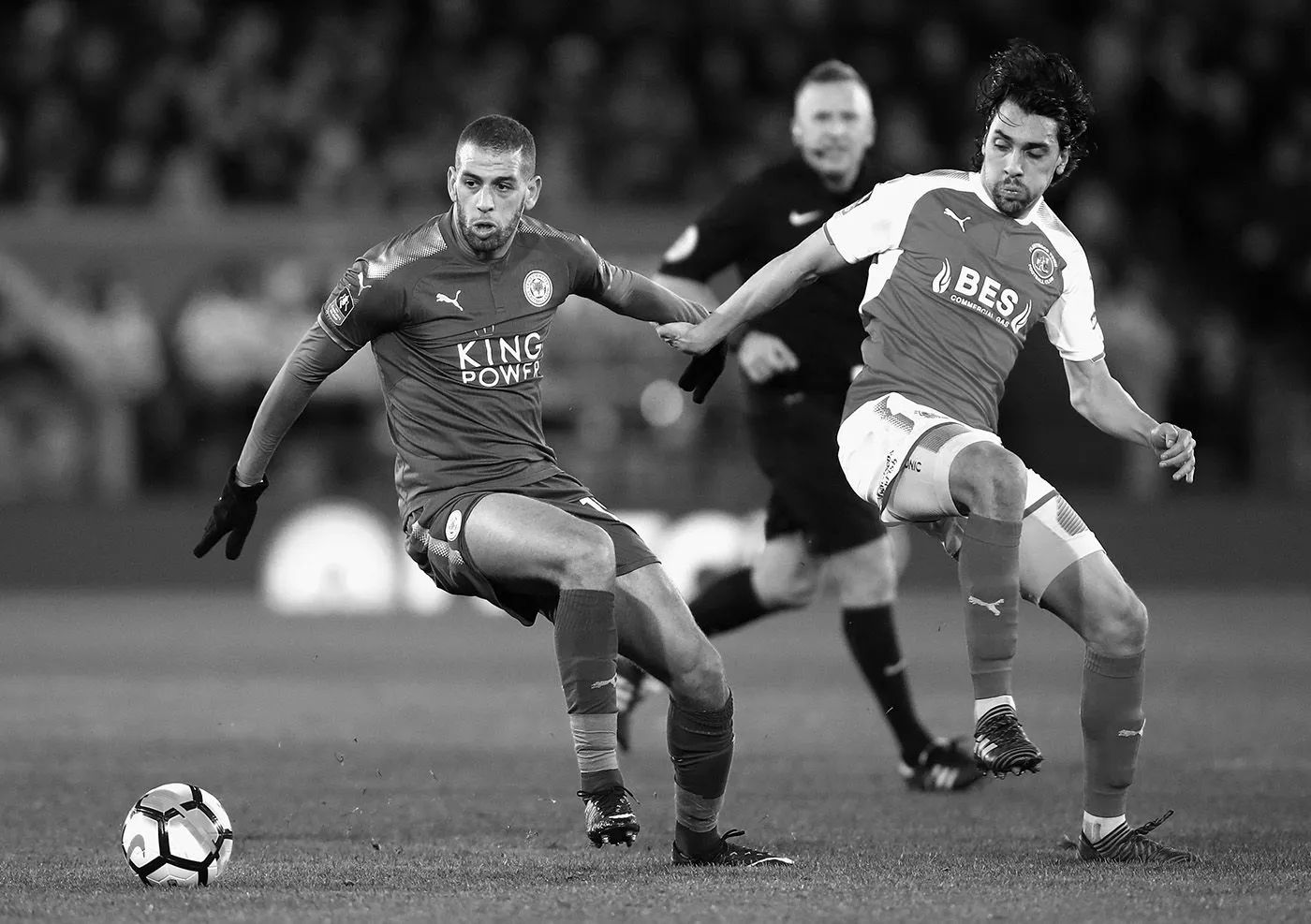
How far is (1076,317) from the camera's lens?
5.64m

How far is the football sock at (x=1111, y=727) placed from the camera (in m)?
5.38

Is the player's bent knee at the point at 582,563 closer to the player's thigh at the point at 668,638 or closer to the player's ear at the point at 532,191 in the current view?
the player's thigh at the point at 668,638

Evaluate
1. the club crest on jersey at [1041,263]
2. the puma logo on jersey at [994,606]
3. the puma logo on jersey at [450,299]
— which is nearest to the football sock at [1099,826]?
the puma logo on jersey at [994,606]

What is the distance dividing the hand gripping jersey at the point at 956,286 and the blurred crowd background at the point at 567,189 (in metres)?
9.19

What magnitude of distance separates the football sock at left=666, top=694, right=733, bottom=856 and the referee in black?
201 cm

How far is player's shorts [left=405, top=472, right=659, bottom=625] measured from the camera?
208 inches

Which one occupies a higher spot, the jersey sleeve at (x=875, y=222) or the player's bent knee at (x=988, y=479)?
the jersey sleeve at (x=875, y=222)

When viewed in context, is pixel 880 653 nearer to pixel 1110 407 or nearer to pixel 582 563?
pixel 1110 407

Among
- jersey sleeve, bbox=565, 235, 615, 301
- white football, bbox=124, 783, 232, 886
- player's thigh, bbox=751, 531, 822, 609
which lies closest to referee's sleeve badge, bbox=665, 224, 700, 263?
player's thigh, bbox=751, 531, 822, 609

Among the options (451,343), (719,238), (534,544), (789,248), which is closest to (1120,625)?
(534,544)

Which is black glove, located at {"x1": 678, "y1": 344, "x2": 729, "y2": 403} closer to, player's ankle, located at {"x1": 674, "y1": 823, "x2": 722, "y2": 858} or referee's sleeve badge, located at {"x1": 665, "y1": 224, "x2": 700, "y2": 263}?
player's ankle, located at {"x1": 674, "y1": 823, "x2": 722, "y2": 858}

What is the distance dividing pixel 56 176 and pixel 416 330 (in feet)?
36.4

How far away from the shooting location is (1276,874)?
16.3ft

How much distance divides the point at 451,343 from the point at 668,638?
111 centimetres
